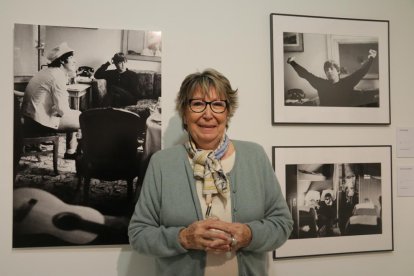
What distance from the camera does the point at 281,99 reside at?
157 cm

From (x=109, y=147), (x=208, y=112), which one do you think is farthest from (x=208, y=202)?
(x=109, y=147)

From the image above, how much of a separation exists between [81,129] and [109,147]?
14 cm

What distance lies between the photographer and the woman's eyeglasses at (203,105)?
1.25m

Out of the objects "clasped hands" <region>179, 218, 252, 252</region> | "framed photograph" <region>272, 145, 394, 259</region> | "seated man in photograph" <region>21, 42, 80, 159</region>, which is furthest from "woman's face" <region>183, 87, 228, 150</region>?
"seated man in photograph" <region>21, 42, 80, 159</region>

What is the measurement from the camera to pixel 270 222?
123 centimetres

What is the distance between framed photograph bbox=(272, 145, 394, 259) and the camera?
1.59m

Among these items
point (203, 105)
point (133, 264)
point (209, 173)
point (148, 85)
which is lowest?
point (133, 264)

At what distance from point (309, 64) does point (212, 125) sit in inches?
26.1

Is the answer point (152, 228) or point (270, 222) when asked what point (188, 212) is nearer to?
point (152, 228)

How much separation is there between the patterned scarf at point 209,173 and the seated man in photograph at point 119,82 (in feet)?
1.43

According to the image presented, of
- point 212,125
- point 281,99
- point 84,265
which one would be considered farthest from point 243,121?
point 84,265

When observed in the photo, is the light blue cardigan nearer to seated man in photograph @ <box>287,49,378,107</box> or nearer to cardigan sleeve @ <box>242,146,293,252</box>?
cardigan sleeve @ <box>242,146,293,252</box>

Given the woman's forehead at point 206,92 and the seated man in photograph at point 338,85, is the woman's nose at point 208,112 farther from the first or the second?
the seated man in photograph at point 338,85

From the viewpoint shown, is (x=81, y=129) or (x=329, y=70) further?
(x=329, y=70)
